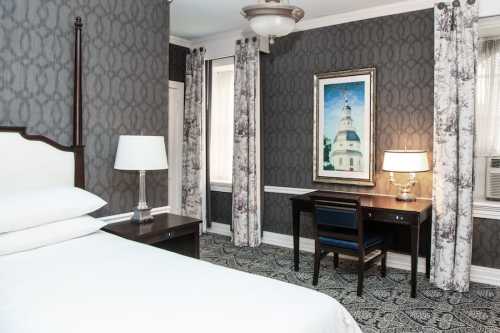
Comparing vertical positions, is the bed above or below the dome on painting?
below

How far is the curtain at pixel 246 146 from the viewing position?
15.8 ft

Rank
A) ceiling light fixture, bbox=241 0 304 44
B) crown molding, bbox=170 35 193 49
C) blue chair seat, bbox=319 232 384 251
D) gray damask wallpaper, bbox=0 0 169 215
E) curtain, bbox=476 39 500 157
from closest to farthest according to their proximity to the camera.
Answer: ceiling light fixture, bbox=241 0 304 44 → gray damask wallpaper, bbox=0 0 169 215 → blue chair seat, bbox=319 232 384 251 → curtain, bbox=476 39 500 157 → crown molding, bbox=170 35 193 49

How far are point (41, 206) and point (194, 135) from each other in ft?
10.4

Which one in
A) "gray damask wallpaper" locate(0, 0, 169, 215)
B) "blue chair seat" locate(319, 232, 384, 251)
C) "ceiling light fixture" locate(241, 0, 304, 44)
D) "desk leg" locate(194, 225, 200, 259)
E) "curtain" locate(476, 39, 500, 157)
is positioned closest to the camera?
"ceiling light fixture" locate(241, 0, 304, 44)

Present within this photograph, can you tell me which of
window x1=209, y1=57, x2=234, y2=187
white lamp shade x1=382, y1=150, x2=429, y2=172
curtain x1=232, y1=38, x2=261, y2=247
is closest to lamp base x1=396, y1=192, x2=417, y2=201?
white lamp shade x1=382, y1=150, x2=429, y2=172

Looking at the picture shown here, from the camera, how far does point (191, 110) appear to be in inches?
215

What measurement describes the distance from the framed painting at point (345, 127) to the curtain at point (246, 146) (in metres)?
0.74

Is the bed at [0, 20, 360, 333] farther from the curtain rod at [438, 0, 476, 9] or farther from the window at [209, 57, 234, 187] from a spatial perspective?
the window at [209, 57, 234, 187]

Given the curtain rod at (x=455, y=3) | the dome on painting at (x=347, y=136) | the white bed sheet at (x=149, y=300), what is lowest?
the white bed sheet at (x=149, y=300)

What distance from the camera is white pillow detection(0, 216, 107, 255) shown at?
2217mm

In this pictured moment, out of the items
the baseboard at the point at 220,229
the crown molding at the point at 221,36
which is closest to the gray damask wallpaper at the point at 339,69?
the crown molding at the point at 221,36

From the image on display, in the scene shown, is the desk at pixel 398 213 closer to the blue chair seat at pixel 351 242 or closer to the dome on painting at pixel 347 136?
the blue chair seat at pixel 351 242

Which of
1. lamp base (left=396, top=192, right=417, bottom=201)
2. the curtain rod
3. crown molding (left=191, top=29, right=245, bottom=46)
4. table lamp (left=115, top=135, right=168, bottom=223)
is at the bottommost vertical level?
lamp base (left=396, top=192, right=417, bottom=201)

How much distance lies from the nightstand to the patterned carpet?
89 cm
